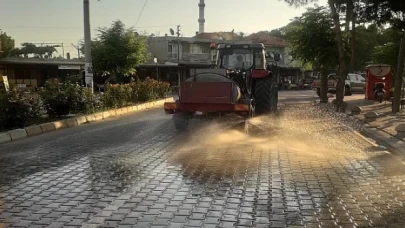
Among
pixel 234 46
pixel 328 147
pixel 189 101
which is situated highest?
pixel 234 46

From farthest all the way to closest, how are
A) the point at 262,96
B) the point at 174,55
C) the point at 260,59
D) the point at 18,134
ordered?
1. the point at 174,55
2. the point at 260,59
3. the point at 262,96
4. the point at 18,134

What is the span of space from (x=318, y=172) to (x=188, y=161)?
90.5 inches

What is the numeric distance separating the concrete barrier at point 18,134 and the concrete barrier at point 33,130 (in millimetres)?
173

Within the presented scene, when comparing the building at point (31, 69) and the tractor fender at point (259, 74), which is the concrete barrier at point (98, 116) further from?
the building at point (31, 69)

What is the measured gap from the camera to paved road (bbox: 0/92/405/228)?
16.5ft

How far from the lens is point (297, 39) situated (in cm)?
2483

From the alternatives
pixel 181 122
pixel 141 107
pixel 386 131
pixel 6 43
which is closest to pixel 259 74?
pixel 181 122

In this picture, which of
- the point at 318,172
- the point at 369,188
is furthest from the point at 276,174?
the point at 369,188

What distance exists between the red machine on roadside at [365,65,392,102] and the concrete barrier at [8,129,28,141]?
1948cm

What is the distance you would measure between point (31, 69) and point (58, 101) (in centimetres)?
2807

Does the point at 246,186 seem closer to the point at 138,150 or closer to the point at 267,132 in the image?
the point at 138,150

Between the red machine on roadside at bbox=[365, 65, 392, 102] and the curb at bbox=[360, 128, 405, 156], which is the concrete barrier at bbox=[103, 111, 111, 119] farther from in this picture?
the red machine on roadside at bbox=[365, 65, 392, 102]

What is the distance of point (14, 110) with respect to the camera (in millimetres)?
12195

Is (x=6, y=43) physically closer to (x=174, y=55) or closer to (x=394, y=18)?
(x=174, y=55)
